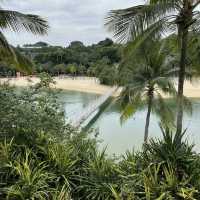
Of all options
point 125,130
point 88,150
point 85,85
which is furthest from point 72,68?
point 88,150

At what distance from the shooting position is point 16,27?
10.6m

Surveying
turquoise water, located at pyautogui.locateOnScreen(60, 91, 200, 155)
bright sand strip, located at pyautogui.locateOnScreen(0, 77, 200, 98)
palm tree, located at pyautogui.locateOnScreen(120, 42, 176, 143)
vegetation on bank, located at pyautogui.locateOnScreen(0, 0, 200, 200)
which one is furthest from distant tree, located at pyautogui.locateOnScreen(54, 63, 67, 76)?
vegetation on bank, located at pyautogui.locateOnScreen(0, 0, 200, 200)

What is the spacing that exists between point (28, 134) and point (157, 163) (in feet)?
9.16

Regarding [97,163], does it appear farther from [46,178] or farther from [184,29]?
[184,29]

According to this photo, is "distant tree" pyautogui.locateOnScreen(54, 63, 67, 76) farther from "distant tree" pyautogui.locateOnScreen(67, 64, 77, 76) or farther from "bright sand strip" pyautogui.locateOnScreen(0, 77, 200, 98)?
"bright sand strip" pyautogui.locateOnScreen(0, 77, 200, 98)

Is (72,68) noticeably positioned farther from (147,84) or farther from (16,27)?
(16,27)

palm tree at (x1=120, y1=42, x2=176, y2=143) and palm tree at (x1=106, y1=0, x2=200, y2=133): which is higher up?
palm tree at (x1=106, y1=0, x2=200, y2=133)

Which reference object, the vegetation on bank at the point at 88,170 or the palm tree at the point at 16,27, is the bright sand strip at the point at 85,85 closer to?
the palm tree at the point at 16,27

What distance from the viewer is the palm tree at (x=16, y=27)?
10.0m

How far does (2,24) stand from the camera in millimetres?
10438

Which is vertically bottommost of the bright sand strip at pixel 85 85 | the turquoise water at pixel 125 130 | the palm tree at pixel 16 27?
the turquoise water at pixel 125 130

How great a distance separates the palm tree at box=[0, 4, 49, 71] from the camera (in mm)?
10000

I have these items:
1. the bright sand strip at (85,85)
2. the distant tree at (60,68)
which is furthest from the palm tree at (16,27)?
the distant tree at (60,68)

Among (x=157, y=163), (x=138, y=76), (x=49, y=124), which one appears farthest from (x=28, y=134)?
(x=138, y=76)
